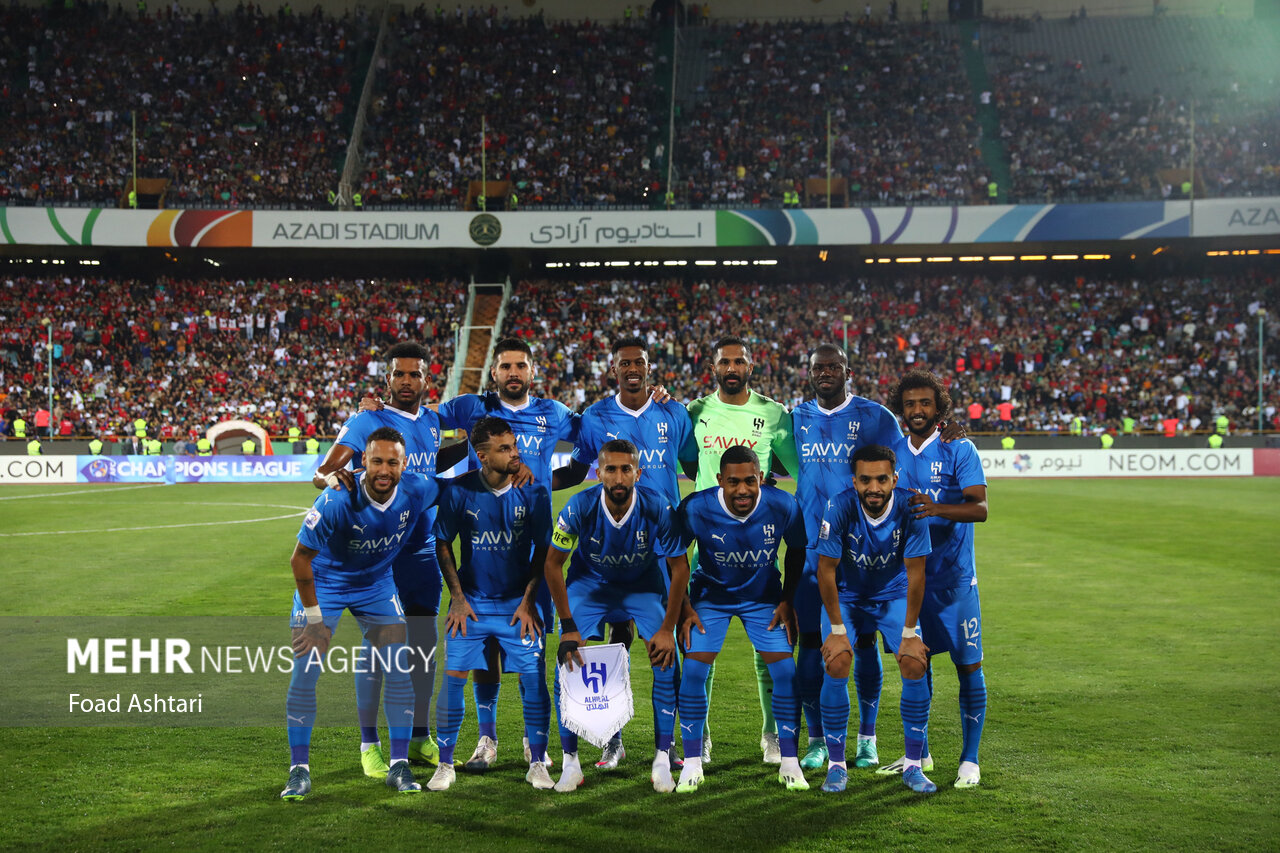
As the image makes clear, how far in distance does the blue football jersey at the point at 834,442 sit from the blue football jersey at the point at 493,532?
5.29ft

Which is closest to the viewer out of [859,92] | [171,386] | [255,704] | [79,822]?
[79,822]

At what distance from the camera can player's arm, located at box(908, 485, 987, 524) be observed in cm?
523

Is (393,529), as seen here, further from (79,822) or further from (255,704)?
(255,704)

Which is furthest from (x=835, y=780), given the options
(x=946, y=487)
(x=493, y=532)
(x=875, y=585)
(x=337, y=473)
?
(x=337, y=473)

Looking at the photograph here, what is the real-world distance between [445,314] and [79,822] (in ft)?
106

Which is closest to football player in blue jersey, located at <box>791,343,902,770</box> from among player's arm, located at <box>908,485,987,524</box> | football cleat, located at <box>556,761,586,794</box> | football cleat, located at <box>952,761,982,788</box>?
football cleat, located at <box>952,761,982,788</box>

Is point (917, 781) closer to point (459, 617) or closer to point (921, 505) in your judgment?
point (921, 505)

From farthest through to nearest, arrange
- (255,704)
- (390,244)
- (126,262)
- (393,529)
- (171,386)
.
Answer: (126,262) < (390,244) < (171,386) < (255,704) < (393,529)

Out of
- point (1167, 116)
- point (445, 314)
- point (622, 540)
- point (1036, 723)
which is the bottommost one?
point (1036, 723)

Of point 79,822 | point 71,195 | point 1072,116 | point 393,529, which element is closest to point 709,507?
point 393,529

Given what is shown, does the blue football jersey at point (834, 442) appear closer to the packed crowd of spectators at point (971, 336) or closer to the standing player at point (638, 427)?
the standing player at point (638, 427)

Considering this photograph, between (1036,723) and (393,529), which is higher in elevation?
(393,529)

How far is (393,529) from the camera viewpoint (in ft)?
18.0

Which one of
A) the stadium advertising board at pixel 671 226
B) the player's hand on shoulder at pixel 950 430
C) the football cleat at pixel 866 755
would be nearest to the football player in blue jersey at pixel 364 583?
the football cleat at pixel 866 755
